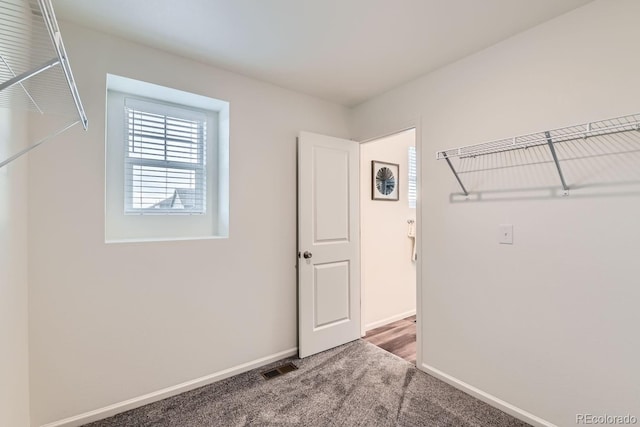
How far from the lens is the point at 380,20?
1731 millimetres

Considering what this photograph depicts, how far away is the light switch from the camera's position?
1900mm

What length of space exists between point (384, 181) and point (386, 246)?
76cm

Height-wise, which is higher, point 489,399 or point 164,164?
point 164,164

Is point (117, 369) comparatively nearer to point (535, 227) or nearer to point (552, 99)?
point (535, 227)

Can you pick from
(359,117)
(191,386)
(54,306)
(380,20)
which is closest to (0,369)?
(54,306)

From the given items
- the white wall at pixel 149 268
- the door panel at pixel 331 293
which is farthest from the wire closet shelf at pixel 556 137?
the white wall at pixel 149 268

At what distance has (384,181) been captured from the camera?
3400 mm

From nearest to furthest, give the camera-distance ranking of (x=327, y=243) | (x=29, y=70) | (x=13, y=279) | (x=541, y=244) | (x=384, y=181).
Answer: (x=29, y=70), (x=13, y=279), (x=541, y=244), (x=327, y=243), (x=384, y=181)

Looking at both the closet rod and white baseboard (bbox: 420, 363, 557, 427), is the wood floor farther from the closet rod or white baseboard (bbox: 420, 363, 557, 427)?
the closet rod

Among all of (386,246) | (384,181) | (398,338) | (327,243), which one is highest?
(384,181)

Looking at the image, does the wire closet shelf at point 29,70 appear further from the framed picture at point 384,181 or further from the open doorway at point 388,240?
the framed picture at point 384,181

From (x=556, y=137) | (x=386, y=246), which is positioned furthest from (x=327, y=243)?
(x=556, y=137)

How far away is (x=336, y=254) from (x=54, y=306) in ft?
6.72

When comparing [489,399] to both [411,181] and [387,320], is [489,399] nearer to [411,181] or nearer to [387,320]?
[387,320]
